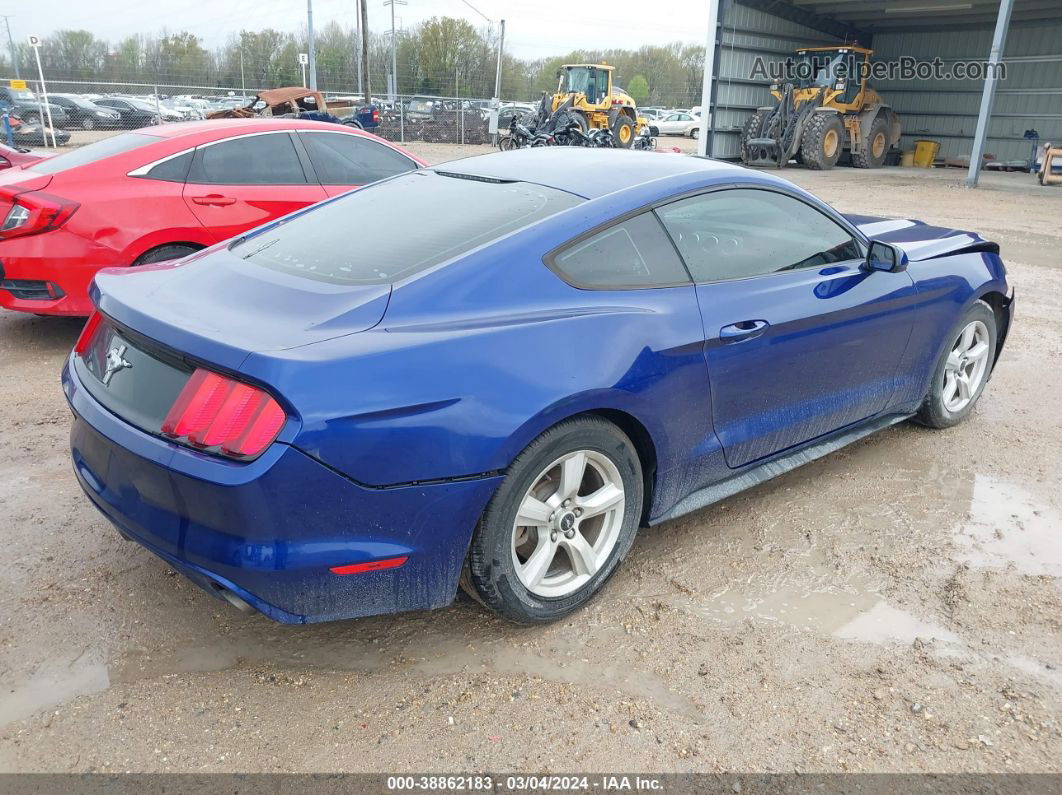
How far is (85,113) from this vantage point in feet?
94.4

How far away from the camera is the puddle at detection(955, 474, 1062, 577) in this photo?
10.5ft

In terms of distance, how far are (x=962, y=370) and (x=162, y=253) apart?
16.0 ft

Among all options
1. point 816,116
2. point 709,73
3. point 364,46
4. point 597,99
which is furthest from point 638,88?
point 816,116

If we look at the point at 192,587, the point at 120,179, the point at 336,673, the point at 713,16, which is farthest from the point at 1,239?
the point at 713,16

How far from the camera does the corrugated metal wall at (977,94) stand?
2506 cm

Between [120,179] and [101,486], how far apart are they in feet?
11.8

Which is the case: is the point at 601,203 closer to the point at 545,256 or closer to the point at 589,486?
the point at 545,256

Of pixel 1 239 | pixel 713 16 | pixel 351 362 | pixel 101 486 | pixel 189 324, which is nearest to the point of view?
pixel 351 362

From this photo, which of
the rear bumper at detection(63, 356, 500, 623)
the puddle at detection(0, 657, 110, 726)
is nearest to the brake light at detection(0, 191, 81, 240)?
the rear bumper at detection(63, 356, 500, 623)

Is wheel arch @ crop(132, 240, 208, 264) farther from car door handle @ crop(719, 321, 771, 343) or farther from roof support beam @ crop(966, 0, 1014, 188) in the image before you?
roof support beam @ crop(966, 0, 1014, 188)

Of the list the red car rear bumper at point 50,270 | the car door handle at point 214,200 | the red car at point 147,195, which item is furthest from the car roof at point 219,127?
the red car rear bumper at point 50,270

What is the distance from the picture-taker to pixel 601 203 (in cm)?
285

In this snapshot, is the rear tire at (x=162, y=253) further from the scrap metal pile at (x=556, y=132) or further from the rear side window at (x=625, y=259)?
the scrap metal pile at (x=556, y=132)

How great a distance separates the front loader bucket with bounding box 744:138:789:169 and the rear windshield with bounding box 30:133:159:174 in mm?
18463
